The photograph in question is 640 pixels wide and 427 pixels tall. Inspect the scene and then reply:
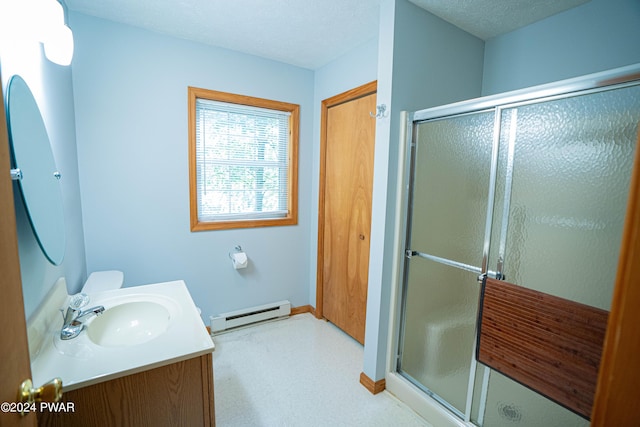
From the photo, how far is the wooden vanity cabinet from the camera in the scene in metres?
0.87

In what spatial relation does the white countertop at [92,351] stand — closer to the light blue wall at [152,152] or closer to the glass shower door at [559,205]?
the light blue wall at [152,152]

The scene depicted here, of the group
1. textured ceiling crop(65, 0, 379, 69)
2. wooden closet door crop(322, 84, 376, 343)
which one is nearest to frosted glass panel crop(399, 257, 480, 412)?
wooden closet door crop(322, 84, 376, 343)

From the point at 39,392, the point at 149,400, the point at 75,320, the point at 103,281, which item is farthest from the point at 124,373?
the point at 103,281

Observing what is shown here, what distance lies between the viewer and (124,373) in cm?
90

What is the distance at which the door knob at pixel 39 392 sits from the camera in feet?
1.97

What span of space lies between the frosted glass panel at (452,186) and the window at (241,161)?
135 cm

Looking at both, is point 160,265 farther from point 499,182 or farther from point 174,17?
point 499,182

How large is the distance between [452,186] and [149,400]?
1766mm

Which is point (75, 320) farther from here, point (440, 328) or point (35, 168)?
point (440, 328)

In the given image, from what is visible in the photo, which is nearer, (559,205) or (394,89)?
(559,205)

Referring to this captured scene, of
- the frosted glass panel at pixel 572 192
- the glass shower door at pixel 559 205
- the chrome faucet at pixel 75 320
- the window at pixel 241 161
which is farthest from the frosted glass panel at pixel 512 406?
the window at pixel 241 161

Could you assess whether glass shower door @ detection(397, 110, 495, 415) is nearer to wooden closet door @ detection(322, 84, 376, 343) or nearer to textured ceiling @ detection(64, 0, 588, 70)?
wooden closet door @ detection(322, 84, 376, 343)

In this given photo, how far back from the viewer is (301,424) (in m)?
1.62

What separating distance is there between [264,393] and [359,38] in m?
2.59
